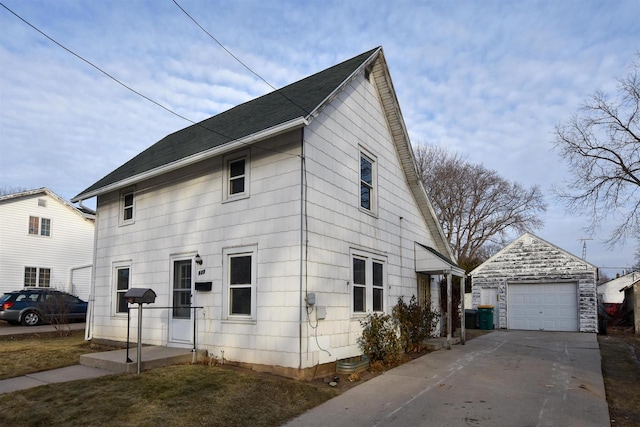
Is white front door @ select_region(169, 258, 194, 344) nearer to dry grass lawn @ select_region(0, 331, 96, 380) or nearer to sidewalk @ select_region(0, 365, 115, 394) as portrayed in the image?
sidewalk @ select_region(0, 365, 115, 394)

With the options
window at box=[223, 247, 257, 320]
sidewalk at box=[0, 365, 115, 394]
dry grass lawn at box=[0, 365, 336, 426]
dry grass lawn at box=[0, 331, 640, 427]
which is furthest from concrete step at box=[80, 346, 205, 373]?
window at box=[223, 247, 257, 320]

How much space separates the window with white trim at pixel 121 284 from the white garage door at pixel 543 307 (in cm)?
1732

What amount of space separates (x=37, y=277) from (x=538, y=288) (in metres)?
25.2

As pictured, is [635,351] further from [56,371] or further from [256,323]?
[56,371]

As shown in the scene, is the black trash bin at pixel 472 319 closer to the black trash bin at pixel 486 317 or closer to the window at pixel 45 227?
the black trash bin at pixel 486 317

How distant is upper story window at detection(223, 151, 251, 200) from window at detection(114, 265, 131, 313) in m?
4.53

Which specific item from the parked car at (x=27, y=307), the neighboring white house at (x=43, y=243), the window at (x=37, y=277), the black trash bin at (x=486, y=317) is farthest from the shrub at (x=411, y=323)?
the window at (x=37, y=277)

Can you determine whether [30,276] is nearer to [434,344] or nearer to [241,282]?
[241,282]

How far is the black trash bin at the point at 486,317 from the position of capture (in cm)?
2184

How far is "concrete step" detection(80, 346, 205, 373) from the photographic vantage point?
884cm

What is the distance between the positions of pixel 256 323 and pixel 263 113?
4793 millimetres

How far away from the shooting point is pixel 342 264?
33.4 ft

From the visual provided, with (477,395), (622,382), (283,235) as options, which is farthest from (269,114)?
(622,382)

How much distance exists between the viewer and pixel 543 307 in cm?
2202
